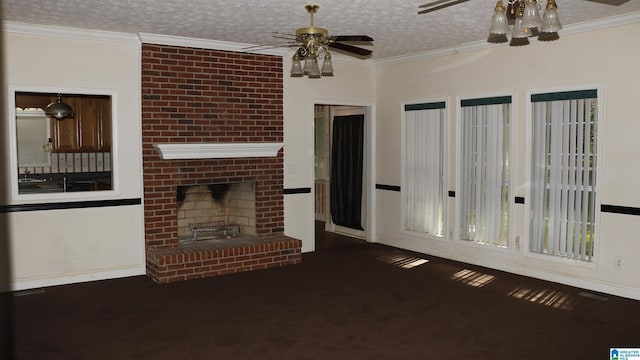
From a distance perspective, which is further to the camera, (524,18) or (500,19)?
(500,19)

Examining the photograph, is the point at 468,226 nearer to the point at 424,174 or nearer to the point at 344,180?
the point at 424,174

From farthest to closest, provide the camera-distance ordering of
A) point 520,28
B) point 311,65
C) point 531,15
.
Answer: point 311,65
point 520,28
point 531,15

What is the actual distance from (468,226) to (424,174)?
2.96 ft

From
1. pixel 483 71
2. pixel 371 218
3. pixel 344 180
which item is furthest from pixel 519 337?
pixel 344 180

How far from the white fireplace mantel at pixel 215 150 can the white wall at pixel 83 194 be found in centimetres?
37

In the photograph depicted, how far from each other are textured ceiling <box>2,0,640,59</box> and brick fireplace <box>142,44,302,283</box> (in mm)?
471

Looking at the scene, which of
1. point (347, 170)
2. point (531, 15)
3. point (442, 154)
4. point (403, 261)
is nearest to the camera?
point (531, 15)

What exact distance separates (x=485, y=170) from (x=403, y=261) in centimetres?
140

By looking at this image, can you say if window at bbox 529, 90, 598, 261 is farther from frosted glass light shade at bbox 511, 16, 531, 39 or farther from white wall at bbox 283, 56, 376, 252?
white wall at bbox 283, 56, 376, 252

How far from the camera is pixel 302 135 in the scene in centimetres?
677

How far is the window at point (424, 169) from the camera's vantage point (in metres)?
6.62

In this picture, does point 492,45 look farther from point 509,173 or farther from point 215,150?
point 215,150

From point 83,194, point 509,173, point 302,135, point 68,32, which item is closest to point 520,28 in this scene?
point 509,173

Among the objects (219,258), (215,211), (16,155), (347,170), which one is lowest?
(219,258)
